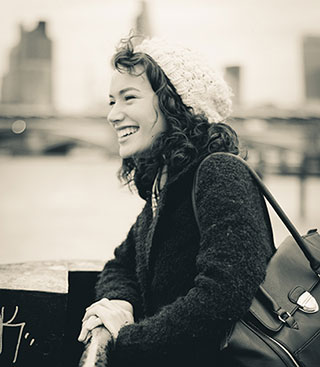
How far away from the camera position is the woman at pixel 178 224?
53.1 inches

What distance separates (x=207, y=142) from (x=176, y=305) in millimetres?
569

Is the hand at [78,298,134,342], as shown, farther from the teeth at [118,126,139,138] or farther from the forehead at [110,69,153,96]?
the forehead at [110,69,153,96]

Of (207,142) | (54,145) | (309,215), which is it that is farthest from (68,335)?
(54,145)

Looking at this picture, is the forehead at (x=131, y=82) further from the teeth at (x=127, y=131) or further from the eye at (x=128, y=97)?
the teeth at (x=127, y=131)

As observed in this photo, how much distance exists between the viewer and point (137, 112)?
180 cm

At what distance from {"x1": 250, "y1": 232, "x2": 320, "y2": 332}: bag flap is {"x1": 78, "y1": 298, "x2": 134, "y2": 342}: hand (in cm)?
46

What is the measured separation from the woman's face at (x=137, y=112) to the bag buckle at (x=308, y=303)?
2.49 feet

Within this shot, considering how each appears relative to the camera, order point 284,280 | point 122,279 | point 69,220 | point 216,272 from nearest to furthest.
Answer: point 216,272, point 284,280, point 122,279, point 69,220

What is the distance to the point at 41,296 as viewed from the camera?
174 cm

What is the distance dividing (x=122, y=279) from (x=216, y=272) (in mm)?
719

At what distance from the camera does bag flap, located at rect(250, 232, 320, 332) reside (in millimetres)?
1372

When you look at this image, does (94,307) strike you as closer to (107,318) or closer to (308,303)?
(107,318)

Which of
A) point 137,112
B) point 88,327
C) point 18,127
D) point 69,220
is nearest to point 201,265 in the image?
point 88,327

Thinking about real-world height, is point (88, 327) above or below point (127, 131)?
below
